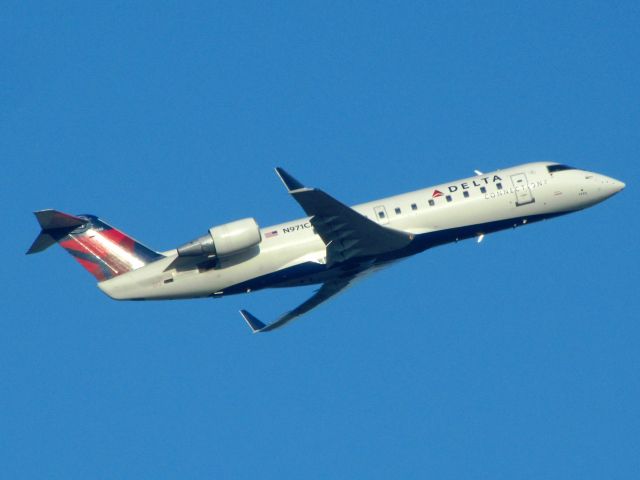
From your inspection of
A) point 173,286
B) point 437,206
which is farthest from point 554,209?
point 173,286

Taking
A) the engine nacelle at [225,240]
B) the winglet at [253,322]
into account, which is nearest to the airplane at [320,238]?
the engine nacelle at [225,240]

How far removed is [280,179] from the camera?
30781mm

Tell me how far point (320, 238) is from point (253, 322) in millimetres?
5230

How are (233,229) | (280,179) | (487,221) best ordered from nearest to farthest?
1. (280,179)
2. (233,229)
3. (487,221)

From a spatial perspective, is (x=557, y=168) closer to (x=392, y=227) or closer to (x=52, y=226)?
(x=392, y=227)

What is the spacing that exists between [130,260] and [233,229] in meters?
4.60

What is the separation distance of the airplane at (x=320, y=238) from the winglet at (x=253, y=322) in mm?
2824

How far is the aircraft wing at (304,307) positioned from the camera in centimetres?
3719

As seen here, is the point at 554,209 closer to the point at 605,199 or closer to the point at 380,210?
the point at 605,199

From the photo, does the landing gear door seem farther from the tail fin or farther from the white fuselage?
the tail fin

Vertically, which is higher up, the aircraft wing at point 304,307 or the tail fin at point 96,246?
the tail fin at point 96,246

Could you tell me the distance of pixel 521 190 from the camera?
119ft

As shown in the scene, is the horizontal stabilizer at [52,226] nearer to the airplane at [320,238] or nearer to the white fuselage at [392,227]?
the airplane at [320,238]

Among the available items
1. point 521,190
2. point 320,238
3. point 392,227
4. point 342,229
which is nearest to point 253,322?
point 320,238
